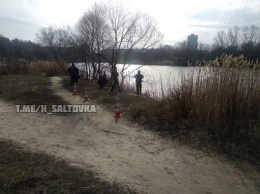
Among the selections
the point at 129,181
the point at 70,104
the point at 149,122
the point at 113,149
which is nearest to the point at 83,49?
the point at 70,104

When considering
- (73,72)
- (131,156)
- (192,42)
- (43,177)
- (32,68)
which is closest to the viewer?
(43,177)

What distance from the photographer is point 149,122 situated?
7473 mm

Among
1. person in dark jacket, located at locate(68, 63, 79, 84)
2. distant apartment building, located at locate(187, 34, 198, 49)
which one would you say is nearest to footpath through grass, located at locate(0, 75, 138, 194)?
person in dark jacket, located at locate(68, 63, 79, 84)

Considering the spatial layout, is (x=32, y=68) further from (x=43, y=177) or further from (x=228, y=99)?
(x=43, y=177)

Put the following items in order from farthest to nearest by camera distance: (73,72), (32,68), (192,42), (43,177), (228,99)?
(192,42) → (32,68) → (73,72) → (228,99) → (43,177)

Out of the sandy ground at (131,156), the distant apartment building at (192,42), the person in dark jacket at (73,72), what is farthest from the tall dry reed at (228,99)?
the distant apartment building at (192,42)

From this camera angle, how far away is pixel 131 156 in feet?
16.8

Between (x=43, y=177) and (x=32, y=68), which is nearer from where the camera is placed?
(x=43, y=177)

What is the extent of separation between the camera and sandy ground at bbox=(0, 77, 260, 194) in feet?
13.5

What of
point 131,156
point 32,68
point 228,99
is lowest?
point 131,156

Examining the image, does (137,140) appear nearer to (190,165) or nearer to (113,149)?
(113,149)

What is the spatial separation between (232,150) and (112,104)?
233 inches

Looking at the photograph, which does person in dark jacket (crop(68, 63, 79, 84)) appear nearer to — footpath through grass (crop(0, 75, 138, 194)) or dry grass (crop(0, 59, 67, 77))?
dry grass (crop(0, 59, 67, 77))

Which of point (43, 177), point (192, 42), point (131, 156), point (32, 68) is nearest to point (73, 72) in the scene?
point (131, 156)
